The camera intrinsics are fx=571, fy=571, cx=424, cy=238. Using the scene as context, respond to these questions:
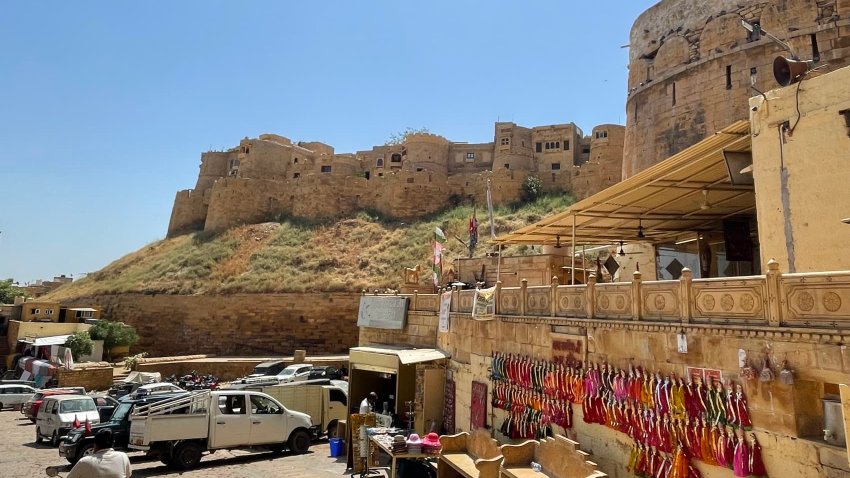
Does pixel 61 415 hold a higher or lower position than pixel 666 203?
lower

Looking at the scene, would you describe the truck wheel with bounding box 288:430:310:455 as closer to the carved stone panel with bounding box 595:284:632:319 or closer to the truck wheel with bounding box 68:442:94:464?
the truck wheel with bounding box 68:442:94:464

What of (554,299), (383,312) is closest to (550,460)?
(554,299)

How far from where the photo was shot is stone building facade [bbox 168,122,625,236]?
40.5m

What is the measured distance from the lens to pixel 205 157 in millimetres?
52906

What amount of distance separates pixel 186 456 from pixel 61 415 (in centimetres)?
552

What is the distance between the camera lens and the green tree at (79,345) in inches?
1086

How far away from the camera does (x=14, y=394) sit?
21.7 metres

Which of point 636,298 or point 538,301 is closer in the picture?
point 636,298

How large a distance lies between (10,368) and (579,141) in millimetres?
39750

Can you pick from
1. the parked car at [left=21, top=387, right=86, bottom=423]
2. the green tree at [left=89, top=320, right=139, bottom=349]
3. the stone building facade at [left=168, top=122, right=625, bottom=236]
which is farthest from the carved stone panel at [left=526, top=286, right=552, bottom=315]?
the stone building facade at [left=168, top=122, right=625, bottom=236]

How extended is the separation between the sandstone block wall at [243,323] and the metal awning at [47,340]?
449 cm

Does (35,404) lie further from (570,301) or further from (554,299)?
(570,301)

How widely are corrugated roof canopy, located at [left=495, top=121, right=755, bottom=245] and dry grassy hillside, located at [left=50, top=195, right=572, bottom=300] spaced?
17.9 meters

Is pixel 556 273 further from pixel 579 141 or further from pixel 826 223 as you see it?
pixel 579 141
